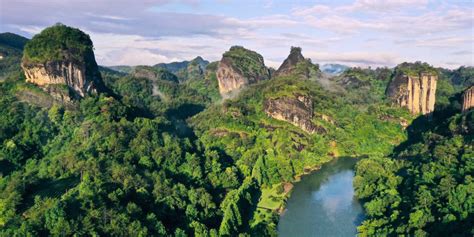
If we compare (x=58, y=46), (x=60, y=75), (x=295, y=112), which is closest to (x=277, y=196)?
(x=295, y=112)

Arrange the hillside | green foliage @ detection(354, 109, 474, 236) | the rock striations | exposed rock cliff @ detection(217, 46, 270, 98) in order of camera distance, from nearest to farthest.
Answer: green foliage @ detection(354, 109, 474, 236)
the rock striations
the hillside
exposed rock cliff @ detection(217, 46, 270, 98)

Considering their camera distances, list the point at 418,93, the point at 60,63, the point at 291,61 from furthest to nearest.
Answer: the point at 291,61, the point at 418,93, the point at 60,63

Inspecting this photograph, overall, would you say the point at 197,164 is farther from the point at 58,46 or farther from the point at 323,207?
the point at 58,46

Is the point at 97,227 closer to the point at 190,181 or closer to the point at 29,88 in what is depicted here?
the point at 190,181

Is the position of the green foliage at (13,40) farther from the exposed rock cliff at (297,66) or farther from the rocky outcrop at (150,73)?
the exposed rock cliff at (297,66)

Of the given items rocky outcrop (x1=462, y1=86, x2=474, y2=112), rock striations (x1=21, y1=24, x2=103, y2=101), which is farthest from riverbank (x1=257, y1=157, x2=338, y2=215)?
rocky outcrop (x1=462, y1=86, x2=474, y2=112)

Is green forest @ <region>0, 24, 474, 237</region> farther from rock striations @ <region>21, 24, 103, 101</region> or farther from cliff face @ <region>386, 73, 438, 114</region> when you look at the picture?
cliff face @ <region>386, 73, 438, 114</region>
